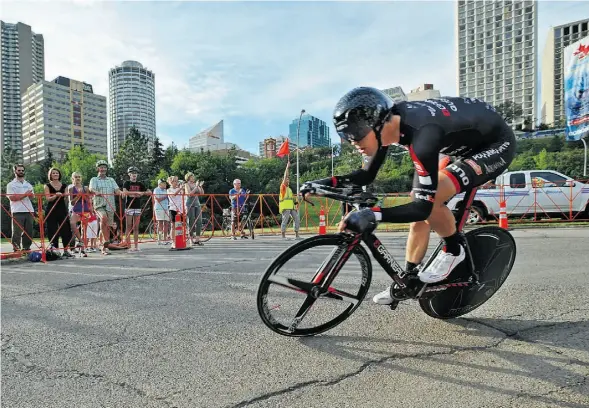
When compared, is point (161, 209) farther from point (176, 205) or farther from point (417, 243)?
point (417, 243)

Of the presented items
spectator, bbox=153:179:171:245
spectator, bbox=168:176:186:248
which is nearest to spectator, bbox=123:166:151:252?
spectator, bbox=153:179:171:245

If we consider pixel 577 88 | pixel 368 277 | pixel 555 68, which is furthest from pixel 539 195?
pixel 555 68

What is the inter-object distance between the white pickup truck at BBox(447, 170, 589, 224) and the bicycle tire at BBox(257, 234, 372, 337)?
13.2 metres

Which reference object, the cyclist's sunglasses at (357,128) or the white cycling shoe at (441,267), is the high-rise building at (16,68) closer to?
the cyclist's sunglasses at (357,128)

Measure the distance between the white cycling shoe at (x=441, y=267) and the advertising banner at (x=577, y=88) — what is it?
38.7 meters

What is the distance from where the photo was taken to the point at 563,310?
336 centimetres

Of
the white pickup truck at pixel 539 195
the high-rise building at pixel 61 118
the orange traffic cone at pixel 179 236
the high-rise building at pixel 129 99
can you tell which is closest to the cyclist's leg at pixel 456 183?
the orange traffic cone at pixel 179 236

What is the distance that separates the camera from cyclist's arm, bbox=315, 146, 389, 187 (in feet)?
9.62

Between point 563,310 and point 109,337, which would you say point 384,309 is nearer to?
point 563,310

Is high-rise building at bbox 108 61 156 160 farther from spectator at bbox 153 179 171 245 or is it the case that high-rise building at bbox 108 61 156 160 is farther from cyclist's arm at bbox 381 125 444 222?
cyclist's arm at bbox 381 125 444 222

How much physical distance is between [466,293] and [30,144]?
147m

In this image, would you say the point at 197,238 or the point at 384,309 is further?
the point at 197,238

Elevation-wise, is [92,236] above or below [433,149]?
below

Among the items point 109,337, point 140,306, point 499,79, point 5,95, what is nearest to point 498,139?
point 109,337
